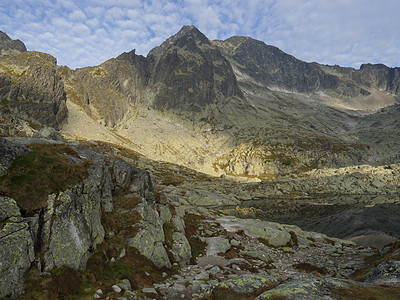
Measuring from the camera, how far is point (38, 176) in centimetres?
1403

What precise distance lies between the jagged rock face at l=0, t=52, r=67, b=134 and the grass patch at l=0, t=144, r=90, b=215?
160 meters

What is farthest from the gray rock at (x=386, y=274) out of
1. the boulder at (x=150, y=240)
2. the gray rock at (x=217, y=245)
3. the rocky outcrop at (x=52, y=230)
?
the rocky outcrop at (x=52, y=230)

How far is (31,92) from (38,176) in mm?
199677

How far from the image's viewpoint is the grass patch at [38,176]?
1262 cm

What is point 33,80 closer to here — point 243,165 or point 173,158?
point 173,158

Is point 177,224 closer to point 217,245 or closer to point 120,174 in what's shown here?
point 217,245

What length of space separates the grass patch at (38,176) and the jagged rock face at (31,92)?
524 feet

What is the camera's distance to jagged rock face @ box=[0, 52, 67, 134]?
156 meters

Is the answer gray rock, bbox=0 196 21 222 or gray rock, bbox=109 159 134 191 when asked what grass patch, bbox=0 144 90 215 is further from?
gray rock, bbox=109 159 134 191

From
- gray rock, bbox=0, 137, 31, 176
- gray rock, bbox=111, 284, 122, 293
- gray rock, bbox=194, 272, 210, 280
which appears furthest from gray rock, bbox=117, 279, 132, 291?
gray rock, bbox=0, 137, 31, 176

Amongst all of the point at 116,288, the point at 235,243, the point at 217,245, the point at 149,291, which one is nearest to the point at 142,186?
the point at 217,245

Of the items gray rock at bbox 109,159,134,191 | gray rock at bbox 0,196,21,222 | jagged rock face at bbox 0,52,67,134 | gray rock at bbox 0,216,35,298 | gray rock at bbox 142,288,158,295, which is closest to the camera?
gray rock at bbox 0,216,35,298

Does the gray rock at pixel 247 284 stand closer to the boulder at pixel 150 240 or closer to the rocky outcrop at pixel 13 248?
the boulder at pixel 150 240

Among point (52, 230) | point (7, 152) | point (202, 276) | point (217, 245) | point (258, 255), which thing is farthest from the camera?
point (217, 245)
